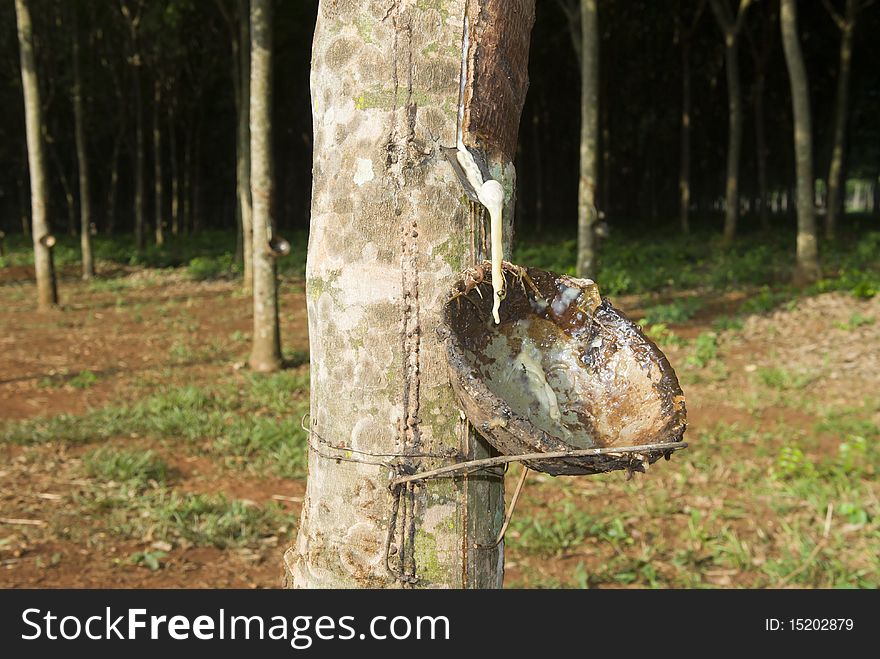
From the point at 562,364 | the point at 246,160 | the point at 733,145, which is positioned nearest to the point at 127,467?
the point at 562,364

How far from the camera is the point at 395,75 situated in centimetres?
169

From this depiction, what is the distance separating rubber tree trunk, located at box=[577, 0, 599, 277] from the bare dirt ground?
76.2 inches

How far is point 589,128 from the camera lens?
968cm

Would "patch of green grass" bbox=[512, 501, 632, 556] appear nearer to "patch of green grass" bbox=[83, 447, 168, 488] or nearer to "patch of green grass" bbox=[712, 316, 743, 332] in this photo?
"patch of green grass" bbox=[83, 447, 168, 488]

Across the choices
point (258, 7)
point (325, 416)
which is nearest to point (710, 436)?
point (325, 416)

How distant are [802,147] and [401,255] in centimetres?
1078

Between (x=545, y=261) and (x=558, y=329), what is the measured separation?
43.5ft

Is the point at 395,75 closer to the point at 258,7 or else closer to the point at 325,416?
the point at 325,416

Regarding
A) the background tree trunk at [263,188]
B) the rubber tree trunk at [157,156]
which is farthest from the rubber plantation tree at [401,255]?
the rubber tree trunk at [157,156]

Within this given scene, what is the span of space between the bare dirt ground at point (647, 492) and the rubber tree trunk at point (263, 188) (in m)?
0.38

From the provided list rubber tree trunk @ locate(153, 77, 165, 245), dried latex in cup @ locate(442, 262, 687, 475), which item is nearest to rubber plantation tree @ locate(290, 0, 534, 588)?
dried latex in cup @ locate(442, 262, 687, 475)

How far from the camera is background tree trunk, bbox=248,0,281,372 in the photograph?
791 centimetres

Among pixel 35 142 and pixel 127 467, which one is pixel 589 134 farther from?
pixel 35 142

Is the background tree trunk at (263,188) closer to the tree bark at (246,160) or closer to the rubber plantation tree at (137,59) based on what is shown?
the tree bark at (246,160)
